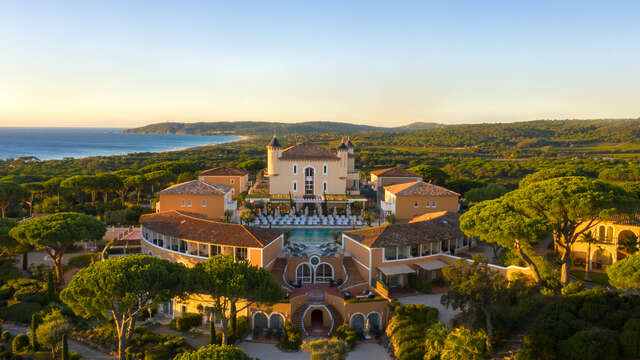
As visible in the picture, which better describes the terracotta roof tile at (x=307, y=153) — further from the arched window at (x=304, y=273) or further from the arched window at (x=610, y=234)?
the arched window at (x=610, y=234)

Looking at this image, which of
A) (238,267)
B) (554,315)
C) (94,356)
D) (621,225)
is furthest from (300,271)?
(621,225)

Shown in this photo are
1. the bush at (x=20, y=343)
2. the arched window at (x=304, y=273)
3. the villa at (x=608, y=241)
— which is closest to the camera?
the bush at (x=20, y=343)

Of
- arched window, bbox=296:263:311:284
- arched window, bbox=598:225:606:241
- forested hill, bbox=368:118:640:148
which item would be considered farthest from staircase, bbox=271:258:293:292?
forested hill, bbox=368:118:640:148

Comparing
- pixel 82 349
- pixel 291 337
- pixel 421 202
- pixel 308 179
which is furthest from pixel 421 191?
pixel 82 349

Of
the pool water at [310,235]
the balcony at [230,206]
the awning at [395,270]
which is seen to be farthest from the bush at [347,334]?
the balcony at [230,206]

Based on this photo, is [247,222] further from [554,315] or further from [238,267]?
[554,315]

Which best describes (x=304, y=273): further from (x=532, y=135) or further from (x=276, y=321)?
(x=532, y=135)
